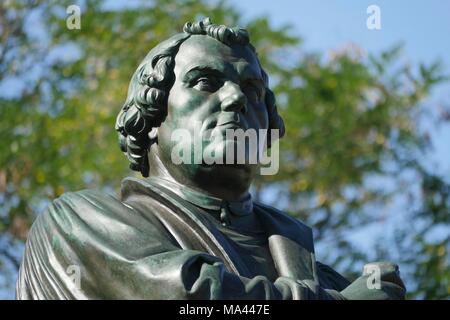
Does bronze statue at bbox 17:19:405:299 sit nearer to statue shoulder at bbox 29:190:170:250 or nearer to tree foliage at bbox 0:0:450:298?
statue shoulder at bbox 29:190:170:250

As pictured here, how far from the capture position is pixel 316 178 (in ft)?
62.9

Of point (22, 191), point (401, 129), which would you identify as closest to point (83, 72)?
point (22, 191)

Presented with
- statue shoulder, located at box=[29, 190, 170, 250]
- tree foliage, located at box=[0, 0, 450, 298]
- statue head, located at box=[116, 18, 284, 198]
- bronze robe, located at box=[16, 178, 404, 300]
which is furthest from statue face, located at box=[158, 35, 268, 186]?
tree foliage, located at box=[0, 0, 450, 298]

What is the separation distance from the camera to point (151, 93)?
7672mm

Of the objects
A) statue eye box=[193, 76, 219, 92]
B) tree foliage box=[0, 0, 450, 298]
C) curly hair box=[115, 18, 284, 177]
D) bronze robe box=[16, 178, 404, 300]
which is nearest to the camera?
bronze robe box=[16, 178, 404, 300]

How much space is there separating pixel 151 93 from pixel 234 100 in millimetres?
458

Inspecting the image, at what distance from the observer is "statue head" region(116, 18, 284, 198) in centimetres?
746

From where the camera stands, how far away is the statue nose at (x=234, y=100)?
745cm

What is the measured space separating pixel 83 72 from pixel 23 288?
480 inches

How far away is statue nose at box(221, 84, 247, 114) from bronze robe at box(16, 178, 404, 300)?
48 centimetres

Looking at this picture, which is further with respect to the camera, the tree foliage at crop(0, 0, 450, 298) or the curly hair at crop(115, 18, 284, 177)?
the tree foliage at crop(0, 0, 450, 298)

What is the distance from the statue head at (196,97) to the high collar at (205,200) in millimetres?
55

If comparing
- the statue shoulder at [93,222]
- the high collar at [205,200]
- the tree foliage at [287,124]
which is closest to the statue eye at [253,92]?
the high collar at [205,200]

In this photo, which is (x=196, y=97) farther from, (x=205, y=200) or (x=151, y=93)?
(x=205, y=200)
